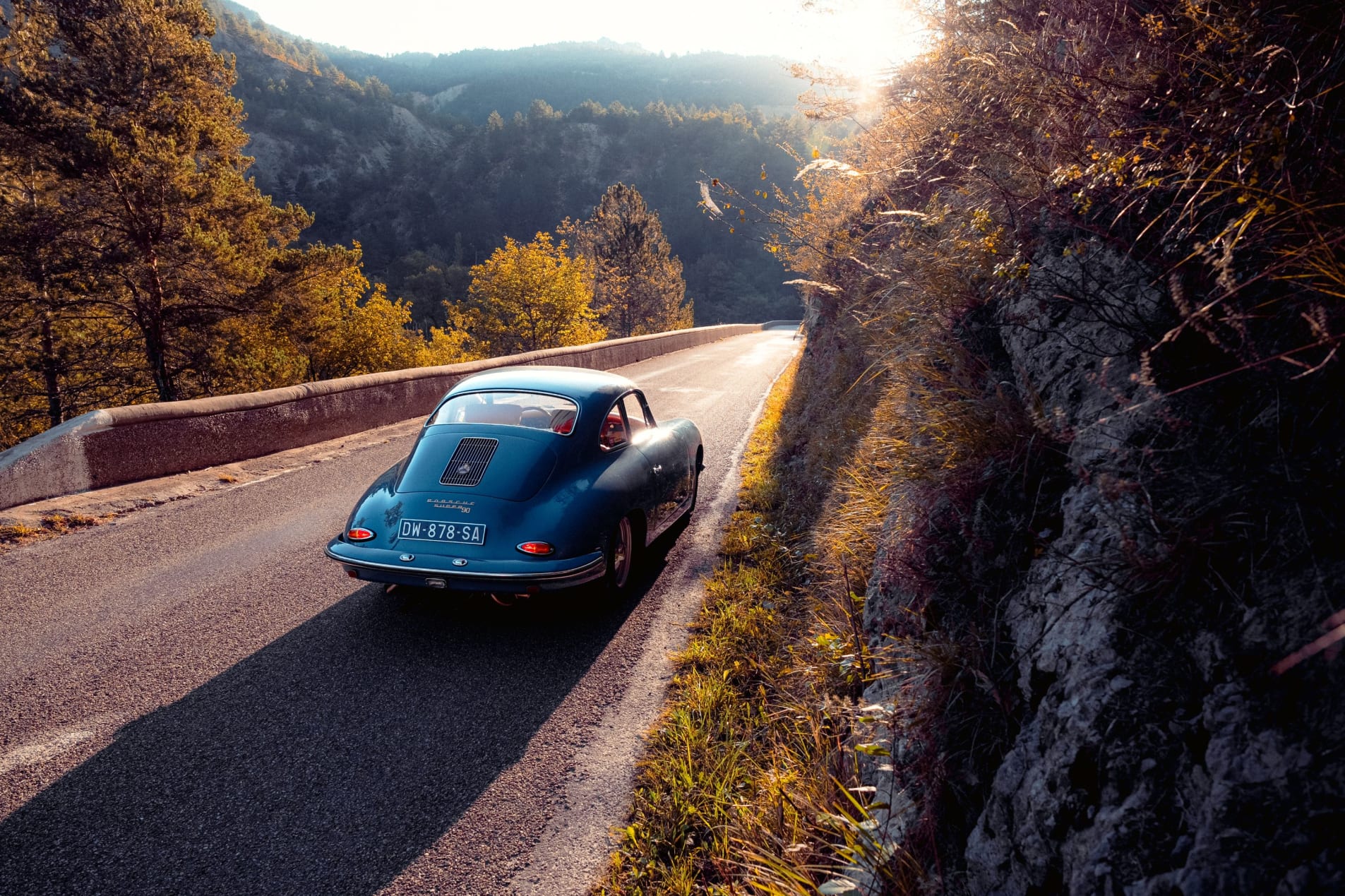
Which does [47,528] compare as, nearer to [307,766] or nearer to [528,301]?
[307,766]

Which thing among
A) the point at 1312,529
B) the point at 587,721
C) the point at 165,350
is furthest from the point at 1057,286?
the point at 165,350

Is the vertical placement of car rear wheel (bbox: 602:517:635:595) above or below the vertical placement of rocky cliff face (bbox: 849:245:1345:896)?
below

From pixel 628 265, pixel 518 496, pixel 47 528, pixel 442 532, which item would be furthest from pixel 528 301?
pixel 442 532

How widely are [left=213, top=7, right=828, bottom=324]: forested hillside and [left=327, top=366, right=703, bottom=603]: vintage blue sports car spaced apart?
85.5 m

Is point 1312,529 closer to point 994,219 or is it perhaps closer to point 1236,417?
point 1236,417

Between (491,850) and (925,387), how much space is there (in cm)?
291

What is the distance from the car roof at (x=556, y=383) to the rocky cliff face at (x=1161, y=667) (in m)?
3.30

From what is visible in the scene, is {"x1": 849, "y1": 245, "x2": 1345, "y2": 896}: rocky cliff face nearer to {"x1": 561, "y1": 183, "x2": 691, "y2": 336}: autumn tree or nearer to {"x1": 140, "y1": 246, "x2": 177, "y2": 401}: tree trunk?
{"x1": 140, "y1": 246, "x2": 177, "y2": 401}: tree trunk

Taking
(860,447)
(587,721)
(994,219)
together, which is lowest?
(587,721)

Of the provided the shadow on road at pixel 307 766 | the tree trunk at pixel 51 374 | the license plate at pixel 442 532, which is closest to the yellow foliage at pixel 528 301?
the tree trunk at pixel 51 374

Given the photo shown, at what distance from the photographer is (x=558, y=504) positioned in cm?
423

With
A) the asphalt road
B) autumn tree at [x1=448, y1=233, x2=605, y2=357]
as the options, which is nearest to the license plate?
the asphalt road

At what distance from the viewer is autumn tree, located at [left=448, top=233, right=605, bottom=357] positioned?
30578 mm

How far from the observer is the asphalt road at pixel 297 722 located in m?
2.46
